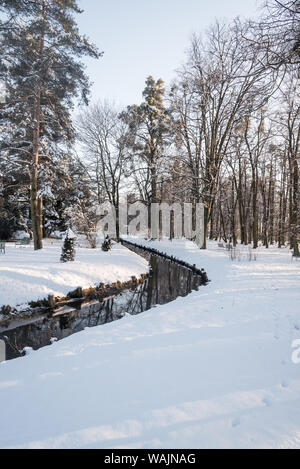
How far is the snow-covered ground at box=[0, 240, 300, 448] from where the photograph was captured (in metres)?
2.15

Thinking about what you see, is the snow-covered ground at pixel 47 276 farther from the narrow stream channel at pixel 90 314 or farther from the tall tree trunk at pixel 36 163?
the tall tree trunk at pixel 36 163

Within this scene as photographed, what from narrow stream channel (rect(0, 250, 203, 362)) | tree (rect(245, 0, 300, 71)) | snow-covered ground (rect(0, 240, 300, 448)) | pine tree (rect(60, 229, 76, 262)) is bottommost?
narrow stream channel (rect(0, 250, 203, 362))

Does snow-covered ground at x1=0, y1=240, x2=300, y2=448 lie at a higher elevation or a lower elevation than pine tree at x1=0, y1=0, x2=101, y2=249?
lower

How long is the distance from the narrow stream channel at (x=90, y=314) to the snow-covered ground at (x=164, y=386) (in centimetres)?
157

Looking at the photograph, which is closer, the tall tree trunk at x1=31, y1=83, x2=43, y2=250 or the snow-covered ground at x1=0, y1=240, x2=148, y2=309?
the snow-covered ground at x1=0, y1=240, x2=148, y2=309

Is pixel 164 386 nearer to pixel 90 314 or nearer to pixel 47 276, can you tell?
pixel 90 314

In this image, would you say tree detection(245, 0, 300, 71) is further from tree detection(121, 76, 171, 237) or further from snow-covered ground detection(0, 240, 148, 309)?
tree detection(121, 76, 171, 237)

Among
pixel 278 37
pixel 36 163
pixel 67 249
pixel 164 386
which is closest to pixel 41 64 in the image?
pixel 36 163

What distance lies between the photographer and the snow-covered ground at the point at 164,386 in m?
2.15

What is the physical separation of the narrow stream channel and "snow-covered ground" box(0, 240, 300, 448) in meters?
1.57

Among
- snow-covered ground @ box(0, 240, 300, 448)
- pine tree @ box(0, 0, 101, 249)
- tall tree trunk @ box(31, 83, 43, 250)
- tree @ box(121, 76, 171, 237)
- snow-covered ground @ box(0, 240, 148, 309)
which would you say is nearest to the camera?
snow-covered ground @ box(0, 240, 300, 448)

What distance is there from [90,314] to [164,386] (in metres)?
5.23

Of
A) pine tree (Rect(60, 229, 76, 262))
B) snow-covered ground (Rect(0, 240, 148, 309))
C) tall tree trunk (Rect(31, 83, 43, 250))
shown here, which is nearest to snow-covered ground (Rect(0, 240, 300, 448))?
snow-covered ground (Rect(0, 240, 148, 309))
